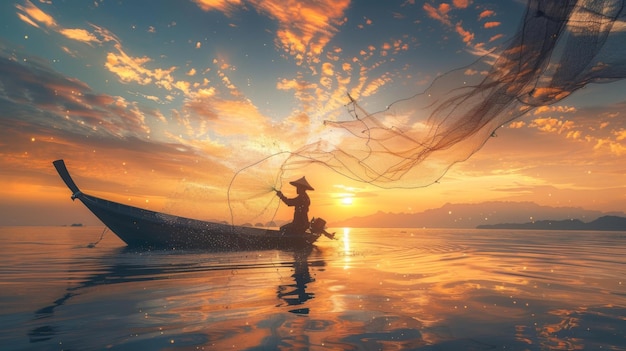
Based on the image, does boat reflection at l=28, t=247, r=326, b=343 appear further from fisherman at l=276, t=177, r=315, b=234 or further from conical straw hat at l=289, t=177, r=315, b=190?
conical straw hat at l=289, t=177, r=315, b=190

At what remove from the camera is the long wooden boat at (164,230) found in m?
16.2

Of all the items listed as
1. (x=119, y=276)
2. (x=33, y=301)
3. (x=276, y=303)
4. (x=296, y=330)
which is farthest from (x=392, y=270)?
(x=33, y=301)

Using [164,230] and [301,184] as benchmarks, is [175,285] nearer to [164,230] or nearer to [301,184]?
[164,230]

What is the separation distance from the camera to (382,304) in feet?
19.6

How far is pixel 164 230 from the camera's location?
52.8ft

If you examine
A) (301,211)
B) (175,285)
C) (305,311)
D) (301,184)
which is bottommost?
(305,311)

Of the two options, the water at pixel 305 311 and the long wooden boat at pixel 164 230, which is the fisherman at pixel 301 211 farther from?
the water at pixel 305 311

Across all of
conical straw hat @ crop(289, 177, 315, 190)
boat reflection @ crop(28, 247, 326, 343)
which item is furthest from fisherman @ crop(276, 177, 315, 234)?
boat reflection @ crop(28, 247, 326, 343)

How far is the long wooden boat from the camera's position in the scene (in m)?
16.2

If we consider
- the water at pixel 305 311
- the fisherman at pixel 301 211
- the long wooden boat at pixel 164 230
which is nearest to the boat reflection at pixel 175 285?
the water at pixel 305 311

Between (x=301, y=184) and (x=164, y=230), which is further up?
(x=301, y=184)

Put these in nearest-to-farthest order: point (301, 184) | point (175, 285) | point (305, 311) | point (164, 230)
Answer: point (305, 311) < point (175, 285) < point (164, 230) < point (301, 184)

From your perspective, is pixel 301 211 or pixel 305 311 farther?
pixel 301 211

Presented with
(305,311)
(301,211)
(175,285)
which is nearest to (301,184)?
(301,211)
